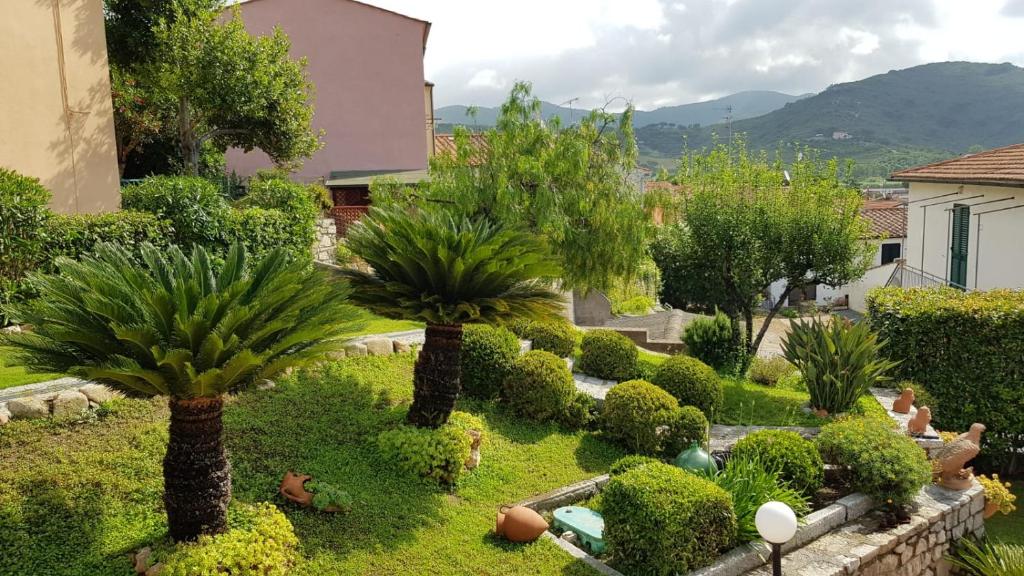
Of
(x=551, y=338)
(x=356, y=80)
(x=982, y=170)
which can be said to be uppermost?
(x=356, y=80)

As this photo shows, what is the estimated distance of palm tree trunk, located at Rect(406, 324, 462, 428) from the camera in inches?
352

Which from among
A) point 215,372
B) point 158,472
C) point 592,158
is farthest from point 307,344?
point 592,158

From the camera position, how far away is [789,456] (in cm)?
925

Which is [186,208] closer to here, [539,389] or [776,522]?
[539,389]

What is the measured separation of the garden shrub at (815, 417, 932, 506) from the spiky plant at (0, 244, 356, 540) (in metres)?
7.25

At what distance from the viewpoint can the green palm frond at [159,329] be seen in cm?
547

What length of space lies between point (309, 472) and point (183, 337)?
301 centimetres

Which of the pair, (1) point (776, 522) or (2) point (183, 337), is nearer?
(2) point (183, 337)

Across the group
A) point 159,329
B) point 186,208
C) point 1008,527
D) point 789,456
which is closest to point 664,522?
point 789,456

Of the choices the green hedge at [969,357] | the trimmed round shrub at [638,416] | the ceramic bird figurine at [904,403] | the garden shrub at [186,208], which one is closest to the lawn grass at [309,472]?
the trimmed round shrub at [638,416]

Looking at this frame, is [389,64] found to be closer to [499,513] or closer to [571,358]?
[571,358]

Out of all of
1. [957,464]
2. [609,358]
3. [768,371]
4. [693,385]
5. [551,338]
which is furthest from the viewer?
[768,371]

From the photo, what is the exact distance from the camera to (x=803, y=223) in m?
14.5

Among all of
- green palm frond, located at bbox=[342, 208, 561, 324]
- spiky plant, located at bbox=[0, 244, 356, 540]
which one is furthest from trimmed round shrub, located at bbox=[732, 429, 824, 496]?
spiky plant, located at bbox=[0, 244, 356, 540]
